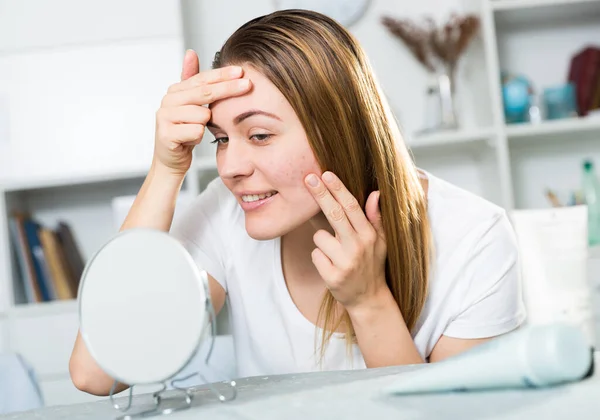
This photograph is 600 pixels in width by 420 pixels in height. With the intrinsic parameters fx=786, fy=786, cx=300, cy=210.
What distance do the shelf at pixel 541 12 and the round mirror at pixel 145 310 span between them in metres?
2.46

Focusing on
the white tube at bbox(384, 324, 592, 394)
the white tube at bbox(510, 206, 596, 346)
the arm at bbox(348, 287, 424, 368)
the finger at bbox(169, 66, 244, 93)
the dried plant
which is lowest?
the white tube at bbox(510, 206, 596, 346)

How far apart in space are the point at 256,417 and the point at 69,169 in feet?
7.79

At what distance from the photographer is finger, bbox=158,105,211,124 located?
1.15 metres

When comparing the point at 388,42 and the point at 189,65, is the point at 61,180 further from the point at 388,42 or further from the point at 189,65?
the point at 189,65

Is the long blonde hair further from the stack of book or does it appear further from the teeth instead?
the stack of book

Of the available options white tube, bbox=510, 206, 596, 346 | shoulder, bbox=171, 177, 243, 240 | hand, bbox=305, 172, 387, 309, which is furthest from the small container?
hand, bbox=305, 172, 387, 309

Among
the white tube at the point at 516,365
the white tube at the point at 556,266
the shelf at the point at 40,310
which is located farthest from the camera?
the shelf at the point at 40,310

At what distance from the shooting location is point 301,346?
4.43ft

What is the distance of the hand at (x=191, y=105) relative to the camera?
1.15 m

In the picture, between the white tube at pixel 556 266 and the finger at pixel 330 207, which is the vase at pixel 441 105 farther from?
the finger at pixel 330 207

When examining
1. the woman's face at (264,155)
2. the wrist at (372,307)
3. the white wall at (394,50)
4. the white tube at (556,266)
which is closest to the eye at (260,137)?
the woman's face at (264,155)

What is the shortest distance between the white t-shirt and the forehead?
339 mm

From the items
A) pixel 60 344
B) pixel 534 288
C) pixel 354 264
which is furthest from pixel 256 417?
pixel 60 344

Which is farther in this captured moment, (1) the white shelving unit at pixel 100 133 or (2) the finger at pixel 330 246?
(1) the white shelving unit at pixel 100 133
